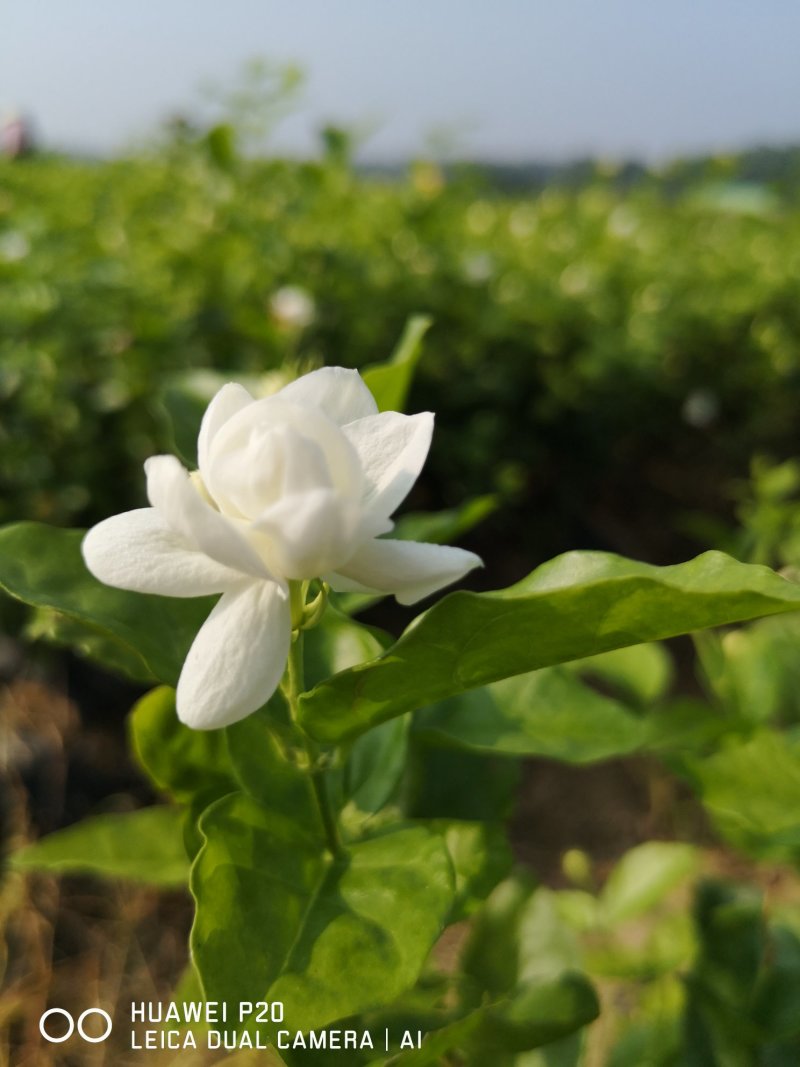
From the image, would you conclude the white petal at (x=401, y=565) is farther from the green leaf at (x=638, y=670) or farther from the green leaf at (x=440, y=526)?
the green leaf at (x=638, y=670)

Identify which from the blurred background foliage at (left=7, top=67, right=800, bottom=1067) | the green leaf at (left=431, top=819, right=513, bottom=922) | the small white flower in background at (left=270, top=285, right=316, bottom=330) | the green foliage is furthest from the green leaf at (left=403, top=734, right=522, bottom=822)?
the small white flower in background at (left=270, top=285, right=316, bottom=330)

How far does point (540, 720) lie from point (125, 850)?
0.31m

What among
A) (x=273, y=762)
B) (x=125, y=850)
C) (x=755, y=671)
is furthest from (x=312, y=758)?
(x=755, y=671)

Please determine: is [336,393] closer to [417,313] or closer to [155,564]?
[155,564]

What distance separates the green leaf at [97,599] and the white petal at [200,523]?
10cm

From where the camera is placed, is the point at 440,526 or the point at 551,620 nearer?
the point at 551,620

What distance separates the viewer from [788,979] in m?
0.60

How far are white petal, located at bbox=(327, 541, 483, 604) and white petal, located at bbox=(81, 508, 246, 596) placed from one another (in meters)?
0.05

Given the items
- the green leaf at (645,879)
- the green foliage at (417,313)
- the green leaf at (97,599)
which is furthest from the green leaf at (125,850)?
the green foliage at (417,313)

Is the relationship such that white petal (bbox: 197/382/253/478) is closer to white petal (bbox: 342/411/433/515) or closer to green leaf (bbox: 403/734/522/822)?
white petal (bbox: 342/411/433/515)

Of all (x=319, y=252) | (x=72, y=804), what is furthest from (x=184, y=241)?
(x=72, y=804)

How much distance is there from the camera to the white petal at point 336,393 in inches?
13.8

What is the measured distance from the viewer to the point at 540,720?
1.59ft

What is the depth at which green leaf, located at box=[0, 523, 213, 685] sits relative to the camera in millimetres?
398
